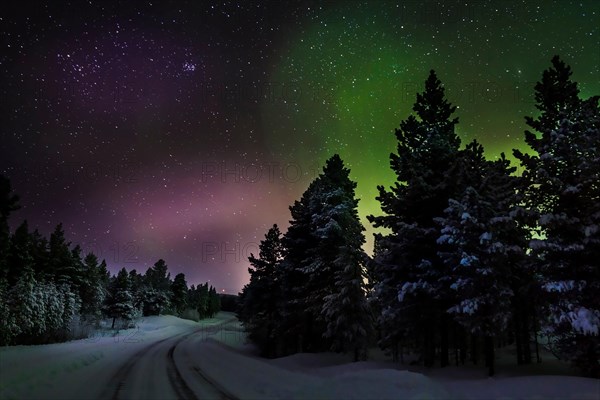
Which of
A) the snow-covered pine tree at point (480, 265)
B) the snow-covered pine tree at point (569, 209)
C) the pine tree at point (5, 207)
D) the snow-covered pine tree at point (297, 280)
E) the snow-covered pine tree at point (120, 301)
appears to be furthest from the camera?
the snow-covered pine tree at point (120, 301)

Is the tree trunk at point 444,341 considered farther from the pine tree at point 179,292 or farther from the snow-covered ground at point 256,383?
the pine tree at point 179,292

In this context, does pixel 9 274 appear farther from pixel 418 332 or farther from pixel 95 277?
pixel 418 332

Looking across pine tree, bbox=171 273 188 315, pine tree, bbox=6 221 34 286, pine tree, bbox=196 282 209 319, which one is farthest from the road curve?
pine tree, bbox=196 282 209 319

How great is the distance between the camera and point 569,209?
14.5 m

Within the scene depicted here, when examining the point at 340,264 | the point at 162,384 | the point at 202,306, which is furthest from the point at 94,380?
Result: the point at 202,306

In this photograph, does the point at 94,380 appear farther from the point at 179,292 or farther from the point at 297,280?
the point at 179,292

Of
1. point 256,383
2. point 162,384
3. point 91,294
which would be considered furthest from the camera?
point 91,294

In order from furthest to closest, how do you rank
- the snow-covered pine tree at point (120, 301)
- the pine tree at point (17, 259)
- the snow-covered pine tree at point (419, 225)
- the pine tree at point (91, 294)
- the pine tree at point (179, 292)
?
the pine tree at point (179, 292), the snow-covered pine tree at point (120, 301), the pine tree at point (91, 294), the pine tree at point (17, 259), the snow-covered pine tree at point (419, 225)

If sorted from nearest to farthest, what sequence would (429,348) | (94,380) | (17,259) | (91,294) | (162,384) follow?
(162,384), (94,380), (429,348), (17,259), (91,294)

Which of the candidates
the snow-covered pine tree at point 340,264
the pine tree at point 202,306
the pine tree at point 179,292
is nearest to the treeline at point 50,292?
the pine tree at point 179,292

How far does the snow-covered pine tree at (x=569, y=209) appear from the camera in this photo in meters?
13.0

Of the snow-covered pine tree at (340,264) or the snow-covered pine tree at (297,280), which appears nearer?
the snow-covered pine tree at (340,264)

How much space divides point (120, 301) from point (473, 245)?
2620 inches

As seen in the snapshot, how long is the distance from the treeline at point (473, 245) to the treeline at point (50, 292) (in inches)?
1116
